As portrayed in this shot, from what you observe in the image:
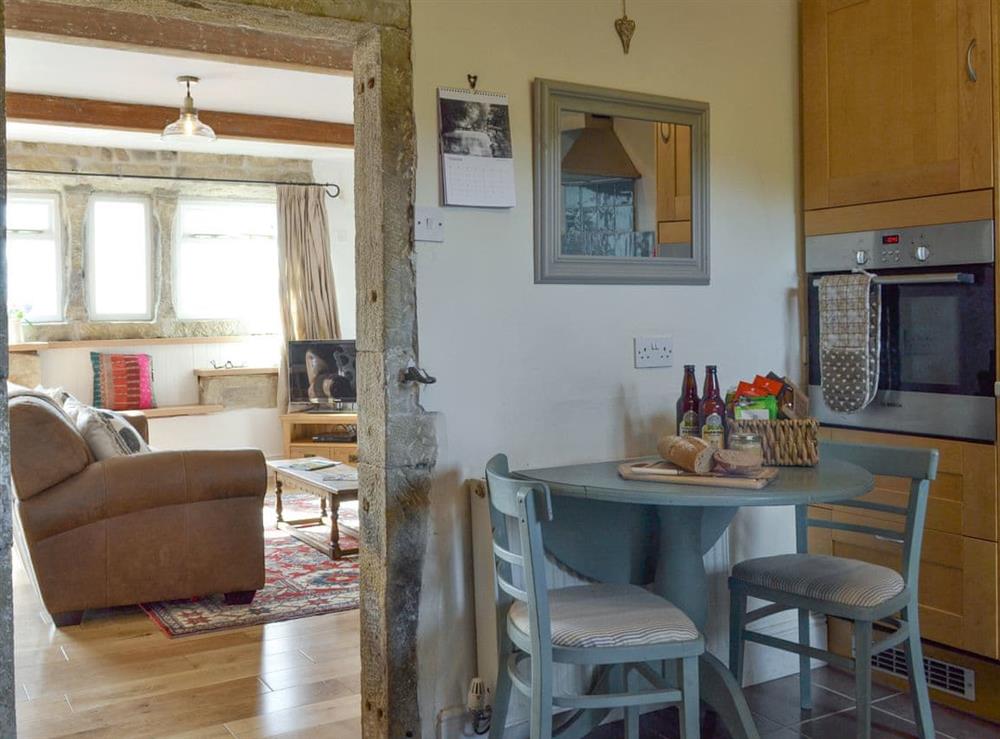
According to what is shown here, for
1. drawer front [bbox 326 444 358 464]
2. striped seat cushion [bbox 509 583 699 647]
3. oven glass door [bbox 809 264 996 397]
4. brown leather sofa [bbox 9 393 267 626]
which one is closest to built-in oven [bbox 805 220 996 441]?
oven glass door [bbox 809 264 996 397]

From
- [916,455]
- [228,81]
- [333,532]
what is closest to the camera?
[916,455]

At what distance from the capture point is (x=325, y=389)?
748 cm

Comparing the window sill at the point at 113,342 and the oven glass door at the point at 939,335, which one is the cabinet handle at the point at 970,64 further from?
the window sill at the point at 113,342

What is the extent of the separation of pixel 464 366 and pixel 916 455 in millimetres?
1211

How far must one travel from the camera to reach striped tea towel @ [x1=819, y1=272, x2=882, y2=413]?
3.06 metres

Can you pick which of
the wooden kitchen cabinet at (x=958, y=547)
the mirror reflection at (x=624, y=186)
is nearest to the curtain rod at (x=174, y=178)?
the mirror reflection at (x=624, y=186)

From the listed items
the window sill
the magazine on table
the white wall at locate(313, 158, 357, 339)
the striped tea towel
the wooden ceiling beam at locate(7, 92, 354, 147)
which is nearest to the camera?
the striped tea towel

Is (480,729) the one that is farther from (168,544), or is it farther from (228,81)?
(228,81)

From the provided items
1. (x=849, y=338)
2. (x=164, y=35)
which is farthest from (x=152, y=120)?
(x=849, y=338)

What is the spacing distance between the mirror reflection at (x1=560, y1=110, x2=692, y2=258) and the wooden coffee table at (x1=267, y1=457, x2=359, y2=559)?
2.40m

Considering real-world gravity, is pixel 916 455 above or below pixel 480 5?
below

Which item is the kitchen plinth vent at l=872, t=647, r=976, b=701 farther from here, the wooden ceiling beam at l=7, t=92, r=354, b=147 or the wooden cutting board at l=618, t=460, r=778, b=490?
the wooden ceiling beam at l=7, t=92, r=354, b=147

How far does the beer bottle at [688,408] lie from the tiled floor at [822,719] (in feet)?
2.82

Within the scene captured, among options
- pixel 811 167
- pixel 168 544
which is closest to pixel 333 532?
pixel 168 544
